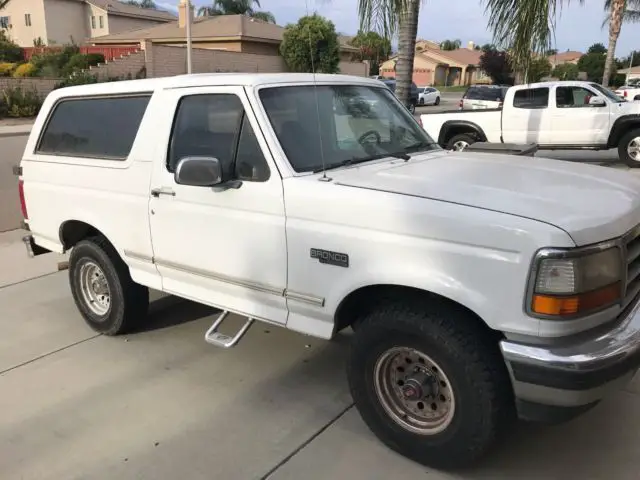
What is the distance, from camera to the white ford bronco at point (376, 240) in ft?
8.59

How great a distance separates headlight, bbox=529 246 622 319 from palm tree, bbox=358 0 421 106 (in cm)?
487

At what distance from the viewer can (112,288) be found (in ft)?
15.4

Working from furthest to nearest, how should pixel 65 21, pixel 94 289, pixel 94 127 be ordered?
pixel 65 21, pixel 94 289, pixel 94 127

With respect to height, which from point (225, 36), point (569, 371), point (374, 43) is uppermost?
Result: point (225, 36)

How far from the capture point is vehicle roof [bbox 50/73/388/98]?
12.3ft

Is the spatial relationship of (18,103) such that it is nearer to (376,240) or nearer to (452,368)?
(376,240)

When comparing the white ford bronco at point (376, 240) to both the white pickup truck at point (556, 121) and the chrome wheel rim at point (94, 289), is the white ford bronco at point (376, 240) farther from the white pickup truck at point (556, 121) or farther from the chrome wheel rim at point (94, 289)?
the white pickup truck at point (556, 121)

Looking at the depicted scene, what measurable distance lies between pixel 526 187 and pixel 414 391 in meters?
1.18

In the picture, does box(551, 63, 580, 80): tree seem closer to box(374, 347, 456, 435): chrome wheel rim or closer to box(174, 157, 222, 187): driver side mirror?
box(174, 157, 222, 187): driver side mirror

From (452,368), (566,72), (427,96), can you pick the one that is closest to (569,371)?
(452,368)

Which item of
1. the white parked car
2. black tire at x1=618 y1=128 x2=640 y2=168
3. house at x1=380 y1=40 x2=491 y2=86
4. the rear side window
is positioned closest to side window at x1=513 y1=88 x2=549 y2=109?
black tire at x1=618 y1=128 x2=640 y2=168

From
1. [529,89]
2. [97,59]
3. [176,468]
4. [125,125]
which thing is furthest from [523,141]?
[97,59]

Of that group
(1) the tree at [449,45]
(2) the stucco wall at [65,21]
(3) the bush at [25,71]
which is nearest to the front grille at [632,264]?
(3) the bush at [25,71]

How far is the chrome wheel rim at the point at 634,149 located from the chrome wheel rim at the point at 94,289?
11415 millimetres
